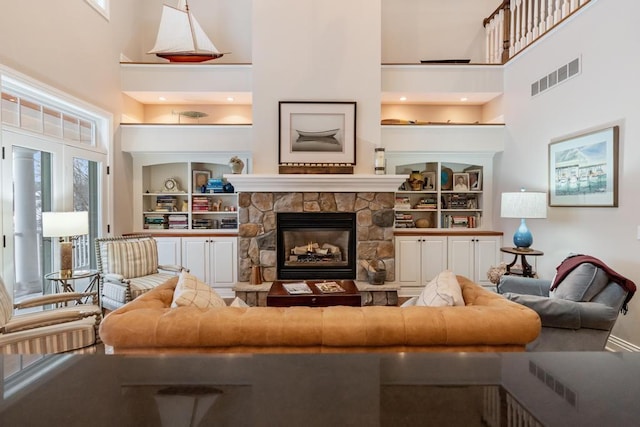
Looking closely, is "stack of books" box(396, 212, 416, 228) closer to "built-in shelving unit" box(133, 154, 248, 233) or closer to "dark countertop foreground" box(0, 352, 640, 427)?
"built-in shelving unit" box(133, 154, 248, 233)

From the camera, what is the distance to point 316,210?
440 cm

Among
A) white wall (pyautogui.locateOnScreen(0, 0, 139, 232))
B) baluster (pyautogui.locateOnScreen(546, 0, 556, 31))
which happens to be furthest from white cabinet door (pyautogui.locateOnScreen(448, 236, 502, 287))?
white wall (pyautogui.locateOnScreen(0, 0, 139, 232))

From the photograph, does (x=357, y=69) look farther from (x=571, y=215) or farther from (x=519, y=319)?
(x=519, y=319)

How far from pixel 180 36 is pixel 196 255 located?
2.90 meters

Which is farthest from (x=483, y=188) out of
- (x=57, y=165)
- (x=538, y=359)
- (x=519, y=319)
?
(x=57, y=165)

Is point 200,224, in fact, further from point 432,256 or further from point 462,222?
point 462,222

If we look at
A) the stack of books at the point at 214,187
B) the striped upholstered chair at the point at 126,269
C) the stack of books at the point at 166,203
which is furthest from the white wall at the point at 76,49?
the stack of books at the point at 214,187

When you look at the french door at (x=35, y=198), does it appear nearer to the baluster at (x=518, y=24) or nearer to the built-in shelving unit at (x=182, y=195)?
the built-in shelving unit at (x=182, y=195)

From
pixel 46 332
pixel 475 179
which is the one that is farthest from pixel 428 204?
pixel 46 332

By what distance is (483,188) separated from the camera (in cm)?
518

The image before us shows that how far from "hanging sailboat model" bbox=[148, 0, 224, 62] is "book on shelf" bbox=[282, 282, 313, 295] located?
3256mm

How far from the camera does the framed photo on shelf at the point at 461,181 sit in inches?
207

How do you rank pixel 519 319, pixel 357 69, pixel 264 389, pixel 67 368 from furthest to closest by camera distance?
pixel 357 69 < pixel 519 319 < pixel 67 368 < pixel 264 389

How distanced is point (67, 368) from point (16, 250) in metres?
3.22
